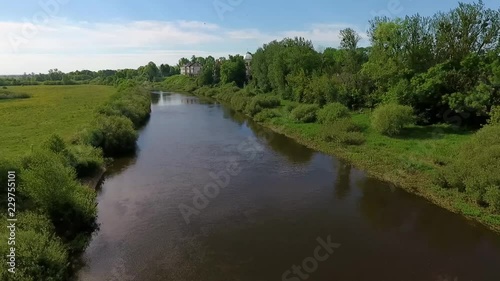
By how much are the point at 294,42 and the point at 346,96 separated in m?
24.7

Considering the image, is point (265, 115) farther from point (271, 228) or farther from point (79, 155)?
point (271, 228)

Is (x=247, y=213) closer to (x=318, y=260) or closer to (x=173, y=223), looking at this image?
(x=173, y=223)

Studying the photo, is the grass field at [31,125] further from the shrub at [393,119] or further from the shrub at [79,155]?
the shrub at [393,119]

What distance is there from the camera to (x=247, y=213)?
1862cm

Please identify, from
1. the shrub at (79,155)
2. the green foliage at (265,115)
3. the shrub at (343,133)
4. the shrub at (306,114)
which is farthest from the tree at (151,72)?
the shrub at (79,155)

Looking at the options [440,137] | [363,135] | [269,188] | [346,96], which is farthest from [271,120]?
[269,188]

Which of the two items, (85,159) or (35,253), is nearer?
(35,253)

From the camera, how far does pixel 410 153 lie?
2611 cm

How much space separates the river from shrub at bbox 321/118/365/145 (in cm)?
408

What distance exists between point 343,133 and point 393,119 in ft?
14.9

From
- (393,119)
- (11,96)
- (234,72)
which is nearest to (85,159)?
(393,119)

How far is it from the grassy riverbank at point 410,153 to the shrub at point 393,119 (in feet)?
2.13

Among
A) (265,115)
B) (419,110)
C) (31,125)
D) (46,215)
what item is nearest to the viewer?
(46,215)

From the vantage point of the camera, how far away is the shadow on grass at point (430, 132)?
97.9 ft
